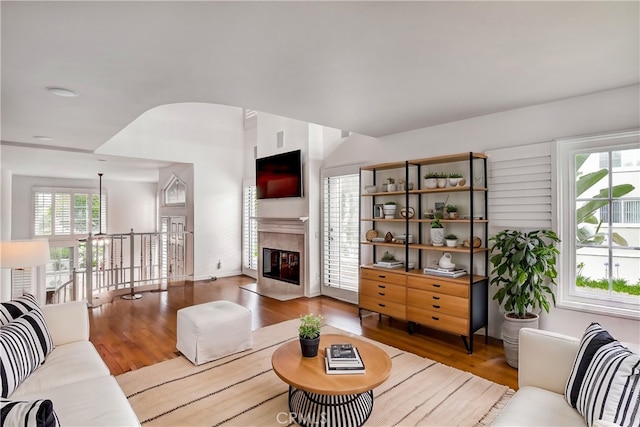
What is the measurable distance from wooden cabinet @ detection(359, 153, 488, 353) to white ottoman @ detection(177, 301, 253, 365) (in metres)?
1.60

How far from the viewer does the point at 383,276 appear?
404cm

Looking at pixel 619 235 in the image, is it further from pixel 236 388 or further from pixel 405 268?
pixel 236 388

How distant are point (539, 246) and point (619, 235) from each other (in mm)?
631

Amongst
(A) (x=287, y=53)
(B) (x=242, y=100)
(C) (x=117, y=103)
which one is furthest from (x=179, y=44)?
(C) (x=117, y=103)

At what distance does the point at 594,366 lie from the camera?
156 centimetres

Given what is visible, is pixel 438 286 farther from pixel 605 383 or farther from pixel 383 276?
pixel 605 383

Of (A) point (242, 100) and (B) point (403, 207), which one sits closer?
(A) point (242, 100)

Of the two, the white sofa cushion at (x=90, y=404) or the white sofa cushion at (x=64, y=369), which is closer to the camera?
the white sofa cushion at (x=90, y=404)

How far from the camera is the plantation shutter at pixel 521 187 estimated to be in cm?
325

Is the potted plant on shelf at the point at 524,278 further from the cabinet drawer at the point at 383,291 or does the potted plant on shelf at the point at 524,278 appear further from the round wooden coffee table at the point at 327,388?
the round wooden coffee table at the point at 327,388

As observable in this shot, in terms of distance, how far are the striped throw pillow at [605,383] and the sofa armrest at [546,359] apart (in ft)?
0.42

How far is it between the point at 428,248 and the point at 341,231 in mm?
1711

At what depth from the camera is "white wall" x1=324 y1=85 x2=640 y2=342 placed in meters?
2.82

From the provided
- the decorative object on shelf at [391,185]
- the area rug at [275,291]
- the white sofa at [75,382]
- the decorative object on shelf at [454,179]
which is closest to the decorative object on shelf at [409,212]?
the decorative object on shelf at [391,185]
